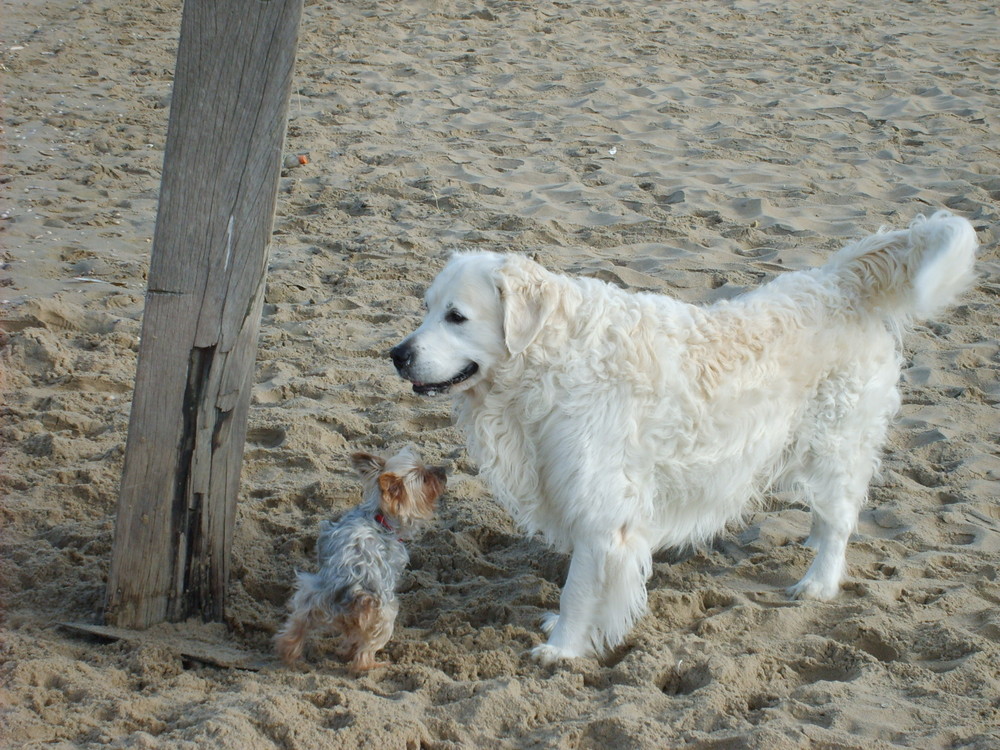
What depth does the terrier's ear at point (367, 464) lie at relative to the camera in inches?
171

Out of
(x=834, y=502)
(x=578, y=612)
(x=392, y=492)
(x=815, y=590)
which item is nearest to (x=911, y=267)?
(x=834, y=502)

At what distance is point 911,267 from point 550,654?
7.94ft

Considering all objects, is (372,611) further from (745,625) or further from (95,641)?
(745,625)

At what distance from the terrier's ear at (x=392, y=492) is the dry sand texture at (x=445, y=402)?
545 millimetres

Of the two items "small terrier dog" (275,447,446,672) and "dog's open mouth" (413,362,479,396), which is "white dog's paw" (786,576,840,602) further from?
"dog's open mouth" (413,362,479,396)

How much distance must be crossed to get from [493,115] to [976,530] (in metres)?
7.70

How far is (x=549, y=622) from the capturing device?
424cm

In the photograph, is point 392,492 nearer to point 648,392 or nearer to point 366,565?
point 366,565

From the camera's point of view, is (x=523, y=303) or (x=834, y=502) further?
(x=834, y=502)

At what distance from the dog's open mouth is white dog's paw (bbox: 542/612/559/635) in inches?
43.5

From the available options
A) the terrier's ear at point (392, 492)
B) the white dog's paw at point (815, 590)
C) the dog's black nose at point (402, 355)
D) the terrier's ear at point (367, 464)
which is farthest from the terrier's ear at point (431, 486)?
the white dog's paw at point (815, 590)

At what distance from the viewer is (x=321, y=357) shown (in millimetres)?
6320

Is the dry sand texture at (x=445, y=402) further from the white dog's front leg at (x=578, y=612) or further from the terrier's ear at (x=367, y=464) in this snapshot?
the terrier's ear at (x=367, y=464)

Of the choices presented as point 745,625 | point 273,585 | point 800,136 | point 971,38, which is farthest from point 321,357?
point 971,38
